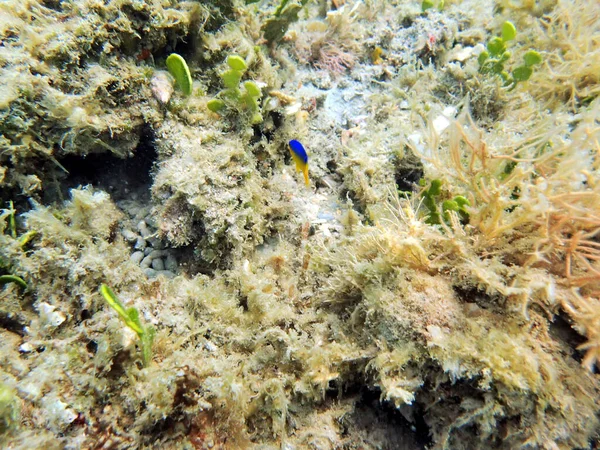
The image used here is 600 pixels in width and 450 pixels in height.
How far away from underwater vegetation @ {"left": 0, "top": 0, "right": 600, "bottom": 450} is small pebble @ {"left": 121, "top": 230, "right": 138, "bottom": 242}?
0.09 meters

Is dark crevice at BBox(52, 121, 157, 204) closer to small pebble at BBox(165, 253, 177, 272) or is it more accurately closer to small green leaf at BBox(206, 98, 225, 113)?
small green leaf at BBox(206, 98, 225, 113)

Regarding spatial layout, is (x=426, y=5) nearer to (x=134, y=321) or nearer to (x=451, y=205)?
(x=451, y=205)

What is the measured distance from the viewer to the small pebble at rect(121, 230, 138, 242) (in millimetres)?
2834

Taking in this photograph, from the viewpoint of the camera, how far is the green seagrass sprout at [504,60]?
317cm

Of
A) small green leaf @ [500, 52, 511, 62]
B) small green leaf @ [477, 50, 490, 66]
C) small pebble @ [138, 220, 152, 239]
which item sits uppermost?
small green leaf @ [477, 50, 490, 66]

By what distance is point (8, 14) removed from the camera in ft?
7.44

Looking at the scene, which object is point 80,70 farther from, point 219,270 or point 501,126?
point 501,126

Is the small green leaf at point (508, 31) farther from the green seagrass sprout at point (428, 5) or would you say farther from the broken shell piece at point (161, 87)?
the broken shell piece at point (161, 87)

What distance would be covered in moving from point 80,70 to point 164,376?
96.4 inches

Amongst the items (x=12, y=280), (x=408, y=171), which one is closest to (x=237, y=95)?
(x=408, y=171)

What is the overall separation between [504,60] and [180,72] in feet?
11.1

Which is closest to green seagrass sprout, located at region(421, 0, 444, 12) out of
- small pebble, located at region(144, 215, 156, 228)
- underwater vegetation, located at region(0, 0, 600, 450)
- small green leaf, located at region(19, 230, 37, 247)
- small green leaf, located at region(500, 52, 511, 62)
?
underwater vegetation, located at region(0, 0, 600, 450)

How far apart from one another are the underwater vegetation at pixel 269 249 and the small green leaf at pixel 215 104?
0.04 meters

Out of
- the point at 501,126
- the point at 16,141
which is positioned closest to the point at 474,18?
the point at 501,126
